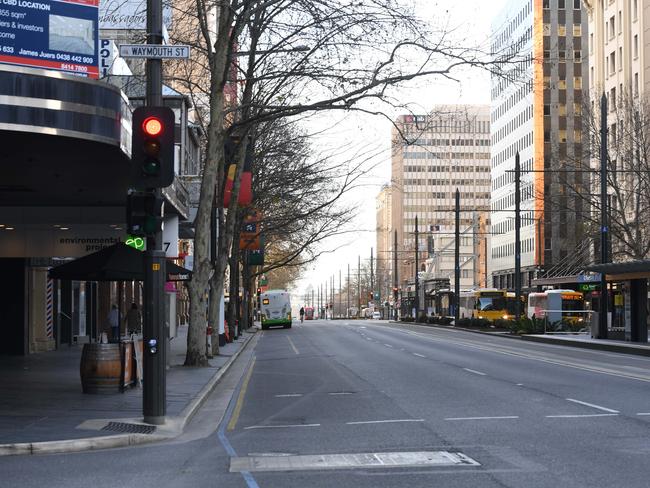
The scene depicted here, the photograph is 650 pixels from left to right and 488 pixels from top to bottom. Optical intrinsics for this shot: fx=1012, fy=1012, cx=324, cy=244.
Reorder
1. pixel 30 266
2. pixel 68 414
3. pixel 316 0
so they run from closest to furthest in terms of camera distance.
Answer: pixel 68 414 → pixel 316 0 → pixel 30 266

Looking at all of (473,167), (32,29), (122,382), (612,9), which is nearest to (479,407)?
(122,382)

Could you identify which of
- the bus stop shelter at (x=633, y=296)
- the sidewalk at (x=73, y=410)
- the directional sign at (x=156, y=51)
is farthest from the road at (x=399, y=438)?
the bus stop shelter at (x=633, y=296)

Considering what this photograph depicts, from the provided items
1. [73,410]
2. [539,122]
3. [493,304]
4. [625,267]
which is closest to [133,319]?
[625,267]

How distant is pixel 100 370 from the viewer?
19328 millimetres

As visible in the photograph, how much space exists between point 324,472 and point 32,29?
35.1ft

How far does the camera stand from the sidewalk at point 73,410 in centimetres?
1298

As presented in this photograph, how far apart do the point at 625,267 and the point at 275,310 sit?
141ft

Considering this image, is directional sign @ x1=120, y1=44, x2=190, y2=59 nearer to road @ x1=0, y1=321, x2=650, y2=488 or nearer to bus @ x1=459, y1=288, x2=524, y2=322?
road @ x1=0, y1=321, x2=650, y2=488

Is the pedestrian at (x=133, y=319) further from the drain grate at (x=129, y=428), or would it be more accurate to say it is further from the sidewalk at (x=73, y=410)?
the drain grate at (x=129, y=428)

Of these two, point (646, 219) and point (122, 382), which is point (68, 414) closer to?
point (122, 382)

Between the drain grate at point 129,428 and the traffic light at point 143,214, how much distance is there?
8.94 ft

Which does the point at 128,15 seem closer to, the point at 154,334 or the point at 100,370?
the point at 100,370

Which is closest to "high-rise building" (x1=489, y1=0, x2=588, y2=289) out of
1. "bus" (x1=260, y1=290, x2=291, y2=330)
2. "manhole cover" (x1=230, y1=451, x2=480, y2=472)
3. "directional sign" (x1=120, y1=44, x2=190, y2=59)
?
"bus" (x1=260, y1=290, x2=291, y2=330)

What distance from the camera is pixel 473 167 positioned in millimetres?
167750
